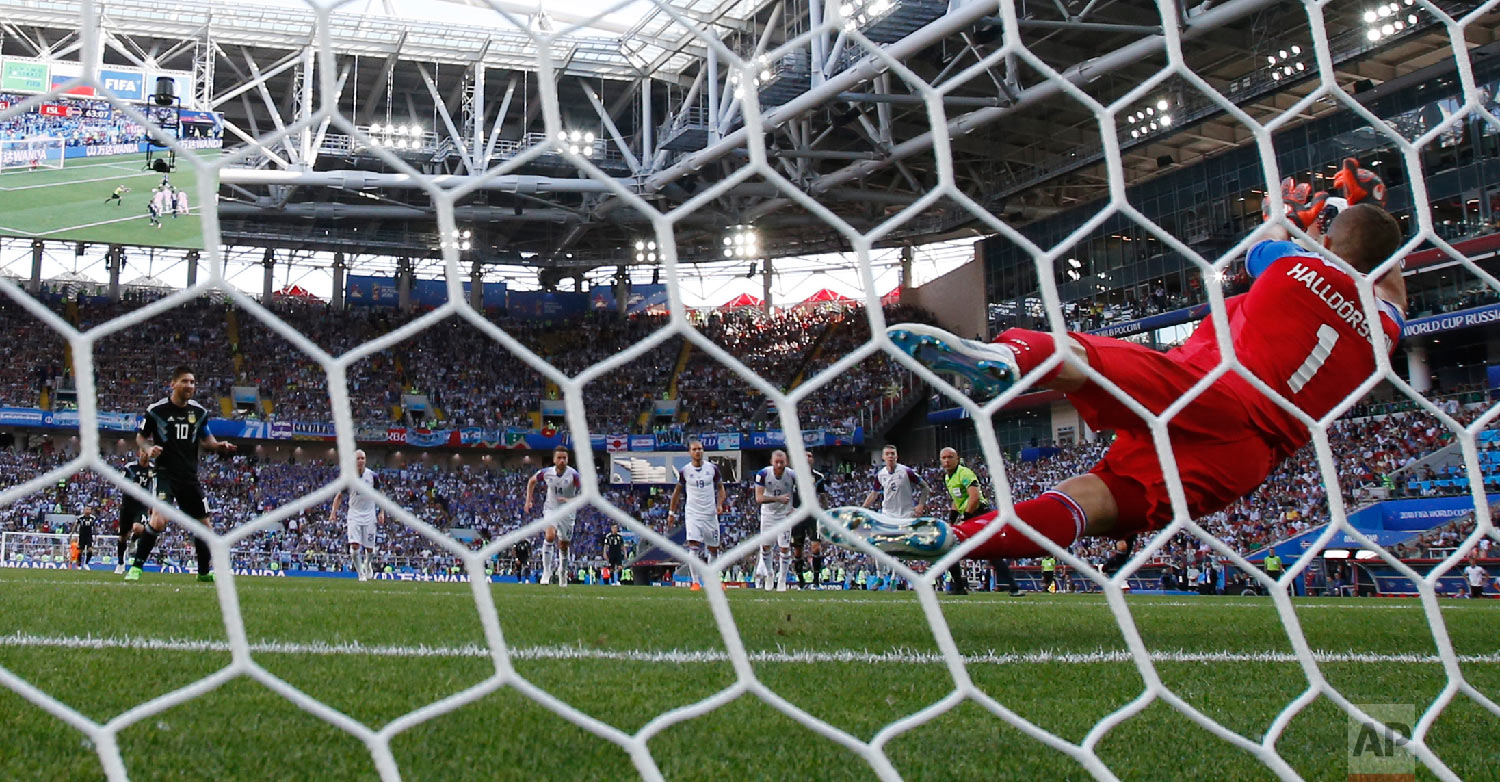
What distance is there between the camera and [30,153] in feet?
60.0

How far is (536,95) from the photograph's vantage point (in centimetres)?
2630

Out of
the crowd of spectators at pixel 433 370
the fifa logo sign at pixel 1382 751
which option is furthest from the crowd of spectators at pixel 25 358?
the fifa logo sign at pixel 1382 751

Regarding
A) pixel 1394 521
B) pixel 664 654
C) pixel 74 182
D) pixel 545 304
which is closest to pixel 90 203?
pixel 74 182

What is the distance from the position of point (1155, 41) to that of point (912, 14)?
3906mm

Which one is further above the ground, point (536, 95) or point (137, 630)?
point (536, 95)

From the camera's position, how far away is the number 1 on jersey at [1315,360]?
2.99m

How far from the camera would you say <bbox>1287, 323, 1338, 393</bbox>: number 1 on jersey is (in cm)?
299

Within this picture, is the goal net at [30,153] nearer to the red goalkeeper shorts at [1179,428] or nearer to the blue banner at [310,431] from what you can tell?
the blue banner at [310,431]

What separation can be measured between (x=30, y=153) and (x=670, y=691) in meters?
20.4

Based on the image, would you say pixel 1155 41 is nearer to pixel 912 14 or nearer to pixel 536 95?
pixel 912 14

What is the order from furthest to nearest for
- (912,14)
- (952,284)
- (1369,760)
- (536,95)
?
1. (952,284)
2. (536,95)
3. (912,14)
4. (1369,760)

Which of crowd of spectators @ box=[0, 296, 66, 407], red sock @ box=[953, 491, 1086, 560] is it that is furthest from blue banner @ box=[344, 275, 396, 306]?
red sock @ box=[953, 491, 1086, 560]

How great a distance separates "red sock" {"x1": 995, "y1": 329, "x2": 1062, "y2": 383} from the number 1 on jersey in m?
0.77

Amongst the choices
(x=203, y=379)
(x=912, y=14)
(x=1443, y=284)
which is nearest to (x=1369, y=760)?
(x=912, y=14)
